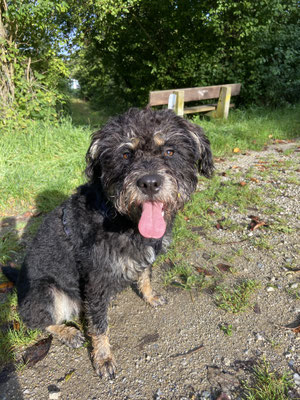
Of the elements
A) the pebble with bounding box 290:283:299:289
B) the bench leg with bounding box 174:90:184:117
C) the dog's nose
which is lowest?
the pebble with bounding box 290:283:299:289

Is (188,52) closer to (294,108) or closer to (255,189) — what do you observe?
(294,108)

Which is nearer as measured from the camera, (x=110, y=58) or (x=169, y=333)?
(x=169, y=333)

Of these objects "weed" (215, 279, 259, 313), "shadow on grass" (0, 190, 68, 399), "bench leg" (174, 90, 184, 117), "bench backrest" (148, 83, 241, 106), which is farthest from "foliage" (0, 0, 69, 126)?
"weed" (215, 279, 259, 313)

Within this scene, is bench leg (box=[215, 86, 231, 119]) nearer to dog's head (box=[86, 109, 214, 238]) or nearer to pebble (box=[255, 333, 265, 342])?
dog's head (box=[86, 109, 214, 238])

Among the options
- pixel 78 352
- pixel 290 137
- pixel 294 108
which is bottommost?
pixel 78 352

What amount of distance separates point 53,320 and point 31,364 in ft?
1.24

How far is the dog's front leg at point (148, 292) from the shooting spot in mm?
3000

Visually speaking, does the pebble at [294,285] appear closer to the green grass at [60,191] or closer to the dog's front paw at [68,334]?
the green grass at [60,191]

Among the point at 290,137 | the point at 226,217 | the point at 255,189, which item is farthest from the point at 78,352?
the point at 290,137

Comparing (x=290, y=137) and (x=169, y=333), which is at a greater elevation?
(x=290, y=137)

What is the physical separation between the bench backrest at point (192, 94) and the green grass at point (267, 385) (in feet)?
20.9

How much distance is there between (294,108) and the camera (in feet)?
34.0

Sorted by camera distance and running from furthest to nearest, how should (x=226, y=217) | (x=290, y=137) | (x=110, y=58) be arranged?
(x=110, y=58) < (x=290, y=137) < (x=226, y=217)

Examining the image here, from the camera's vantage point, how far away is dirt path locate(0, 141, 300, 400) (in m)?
2.23
